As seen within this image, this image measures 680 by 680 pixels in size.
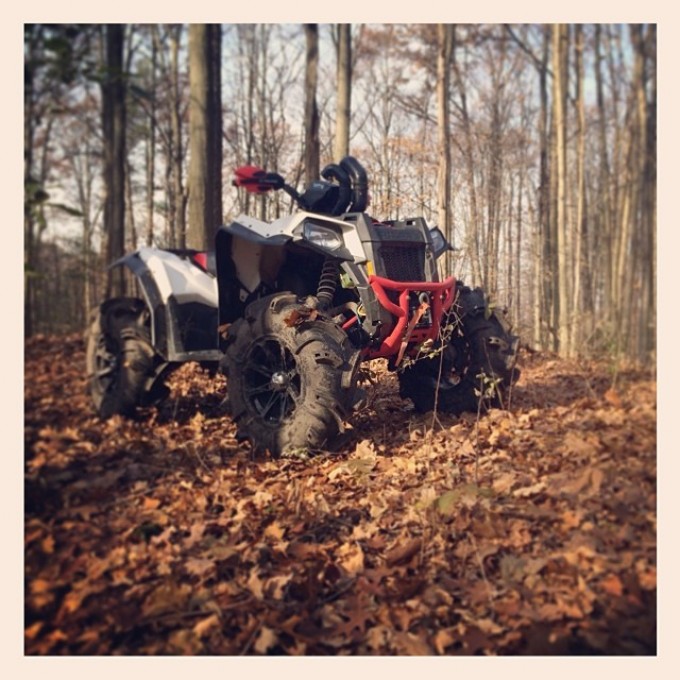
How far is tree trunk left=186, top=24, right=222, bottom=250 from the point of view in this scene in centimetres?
439

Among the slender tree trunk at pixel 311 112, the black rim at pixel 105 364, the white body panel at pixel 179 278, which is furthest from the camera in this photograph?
the slender tree trunk at pixel 311 112

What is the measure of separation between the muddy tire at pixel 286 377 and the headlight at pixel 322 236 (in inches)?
18.0

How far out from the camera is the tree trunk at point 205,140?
4.39 meters

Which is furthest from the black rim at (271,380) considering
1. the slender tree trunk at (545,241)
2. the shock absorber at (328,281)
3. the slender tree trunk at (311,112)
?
the slender tree trunk at (311,112)

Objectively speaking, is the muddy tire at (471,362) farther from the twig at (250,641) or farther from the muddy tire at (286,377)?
the twig at (250,641)

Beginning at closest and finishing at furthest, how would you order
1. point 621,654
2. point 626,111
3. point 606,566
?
1. point 621,654
2. point 606,566
3. point 626,111

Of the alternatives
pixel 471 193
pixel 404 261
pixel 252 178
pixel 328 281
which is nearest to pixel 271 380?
pixel 328 281

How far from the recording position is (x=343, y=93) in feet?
19.5

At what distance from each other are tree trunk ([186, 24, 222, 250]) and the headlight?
0.74 meters

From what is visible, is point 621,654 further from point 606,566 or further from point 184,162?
point 184,162

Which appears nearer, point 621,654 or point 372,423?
point 621,654

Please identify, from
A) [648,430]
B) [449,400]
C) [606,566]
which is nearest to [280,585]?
[606,566]

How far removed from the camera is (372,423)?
5.10 metres

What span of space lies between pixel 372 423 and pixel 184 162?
8.34 ft
